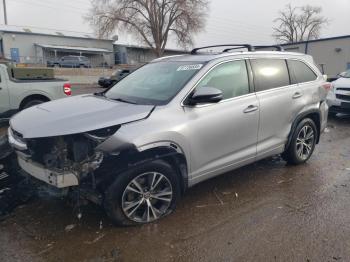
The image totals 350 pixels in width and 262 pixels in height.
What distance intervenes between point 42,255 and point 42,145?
106 cm

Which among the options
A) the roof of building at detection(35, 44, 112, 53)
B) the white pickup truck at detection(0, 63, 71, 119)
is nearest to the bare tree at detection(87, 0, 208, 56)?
the roof of building at detection(35, 44, 112, 53)

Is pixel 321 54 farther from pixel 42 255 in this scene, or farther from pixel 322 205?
pixel 42 255

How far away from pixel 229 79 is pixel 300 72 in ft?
5.32

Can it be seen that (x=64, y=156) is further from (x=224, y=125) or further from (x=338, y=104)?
(x=338, y=104)

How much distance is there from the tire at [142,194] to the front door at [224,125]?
1.06 feet

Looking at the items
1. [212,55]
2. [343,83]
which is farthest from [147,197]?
[343,83]

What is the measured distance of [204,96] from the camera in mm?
3527

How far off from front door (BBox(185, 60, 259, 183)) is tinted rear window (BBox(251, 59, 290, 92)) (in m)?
0.21

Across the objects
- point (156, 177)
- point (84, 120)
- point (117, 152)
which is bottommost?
point (156, 177)

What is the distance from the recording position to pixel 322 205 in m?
3.93

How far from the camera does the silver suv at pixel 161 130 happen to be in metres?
3.15

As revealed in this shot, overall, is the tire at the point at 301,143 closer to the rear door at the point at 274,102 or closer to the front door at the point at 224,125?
the rear door at the point at 274,102

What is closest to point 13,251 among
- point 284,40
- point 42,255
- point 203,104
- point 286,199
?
point 42,255

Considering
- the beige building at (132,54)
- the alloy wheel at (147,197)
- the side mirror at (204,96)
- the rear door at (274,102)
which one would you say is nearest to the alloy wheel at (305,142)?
the rear door at (274,102)
